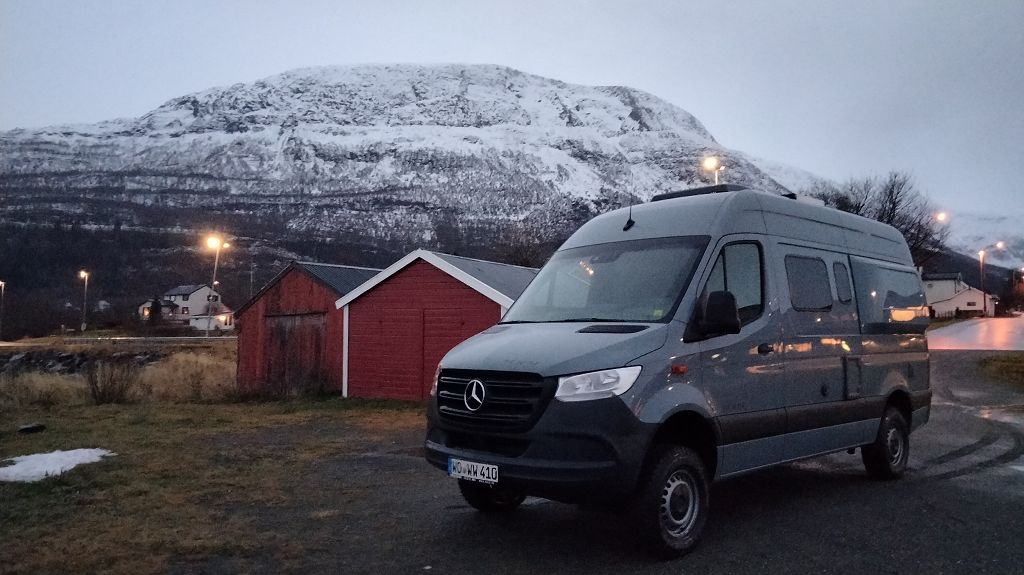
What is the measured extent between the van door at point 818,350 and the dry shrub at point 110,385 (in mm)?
17976

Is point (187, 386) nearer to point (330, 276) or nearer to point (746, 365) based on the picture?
point (330, 276)

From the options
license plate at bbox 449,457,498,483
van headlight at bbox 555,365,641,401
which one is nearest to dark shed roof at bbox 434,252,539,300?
license plate at bbox 449,457,498,483

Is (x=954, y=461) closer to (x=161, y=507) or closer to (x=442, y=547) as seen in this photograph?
(x=442, y=547)

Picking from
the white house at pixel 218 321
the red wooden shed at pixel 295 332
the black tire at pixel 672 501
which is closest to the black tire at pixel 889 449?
the black tire at pixel 672 501

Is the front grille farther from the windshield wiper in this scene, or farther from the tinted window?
the tinted window

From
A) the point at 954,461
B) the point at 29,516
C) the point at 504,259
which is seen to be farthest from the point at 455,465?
the point at 504,259

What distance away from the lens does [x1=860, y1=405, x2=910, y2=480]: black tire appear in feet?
25.6

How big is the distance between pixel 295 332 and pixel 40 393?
7.07 meters

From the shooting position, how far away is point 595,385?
4879 mm

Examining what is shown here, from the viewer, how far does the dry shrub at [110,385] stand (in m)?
19.0

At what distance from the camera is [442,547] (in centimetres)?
555

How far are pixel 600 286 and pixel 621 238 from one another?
60cm

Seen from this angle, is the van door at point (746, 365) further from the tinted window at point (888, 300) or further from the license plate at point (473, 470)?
the tinted window at point (888, 300)

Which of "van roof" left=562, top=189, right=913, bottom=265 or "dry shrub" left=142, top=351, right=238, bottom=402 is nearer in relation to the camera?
"van roof" left=562, top=189, right=913, bottom=265
